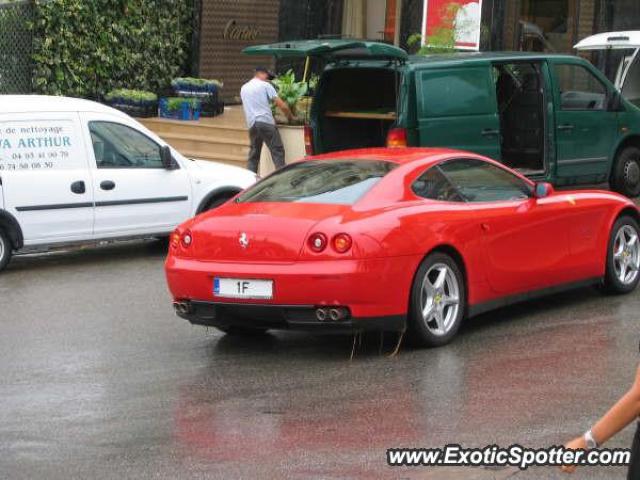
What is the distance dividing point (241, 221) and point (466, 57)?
578cm

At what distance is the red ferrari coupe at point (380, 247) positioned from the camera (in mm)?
9023

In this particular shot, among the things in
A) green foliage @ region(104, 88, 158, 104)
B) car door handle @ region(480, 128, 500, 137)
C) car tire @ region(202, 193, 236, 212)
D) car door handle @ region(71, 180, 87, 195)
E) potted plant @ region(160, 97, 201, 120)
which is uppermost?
car door handle @ region(480, 128, 500, 137)

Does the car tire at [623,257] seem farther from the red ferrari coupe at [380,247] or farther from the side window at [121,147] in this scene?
the side window at [121,147]

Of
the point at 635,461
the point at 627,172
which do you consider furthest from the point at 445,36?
the point at 635,461

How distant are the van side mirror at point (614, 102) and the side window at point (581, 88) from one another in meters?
0.08

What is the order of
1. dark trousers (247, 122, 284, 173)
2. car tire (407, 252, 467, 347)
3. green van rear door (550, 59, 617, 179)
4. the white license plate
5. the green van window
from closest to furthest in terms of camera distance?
the white license plate, car tire (407, 252, 467, 347), the green van window, green van rear door (550, 59, 617, 179), dark trousers (247, 122, 284, 173)

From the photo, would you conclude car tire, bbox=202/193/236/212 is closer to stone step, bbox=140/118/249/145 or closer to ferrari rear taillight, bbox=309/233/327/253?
stone step, bbox=140/118/249/145

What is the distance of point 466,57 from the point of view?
14531 millimetres

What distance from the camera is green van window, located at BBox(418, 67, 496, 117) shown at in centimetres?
1406

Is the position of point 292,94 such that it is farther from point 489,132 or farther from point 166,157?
point 489,132

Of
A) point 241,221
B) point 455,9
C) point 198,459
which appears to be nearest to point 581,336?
A: point 241,221

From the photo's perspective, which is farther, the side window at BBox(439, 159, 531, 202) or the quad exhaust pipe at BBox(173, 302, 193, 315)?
the side window at BBox(439, 159, 531, 202)

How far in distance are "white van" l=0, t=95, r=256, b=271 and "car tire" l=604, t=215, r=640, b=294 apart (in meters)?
5.10

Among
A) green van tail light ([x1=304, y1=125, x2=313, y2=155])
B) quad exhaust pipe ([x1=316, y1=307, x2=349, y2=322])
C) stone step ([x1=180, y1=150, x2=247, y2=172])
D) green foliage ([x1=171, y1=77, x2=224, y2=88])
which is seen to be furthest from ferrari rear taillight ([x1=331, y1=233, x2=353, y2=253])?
green foliage ([x1=171, y1=77, x2=224, y2=88])
